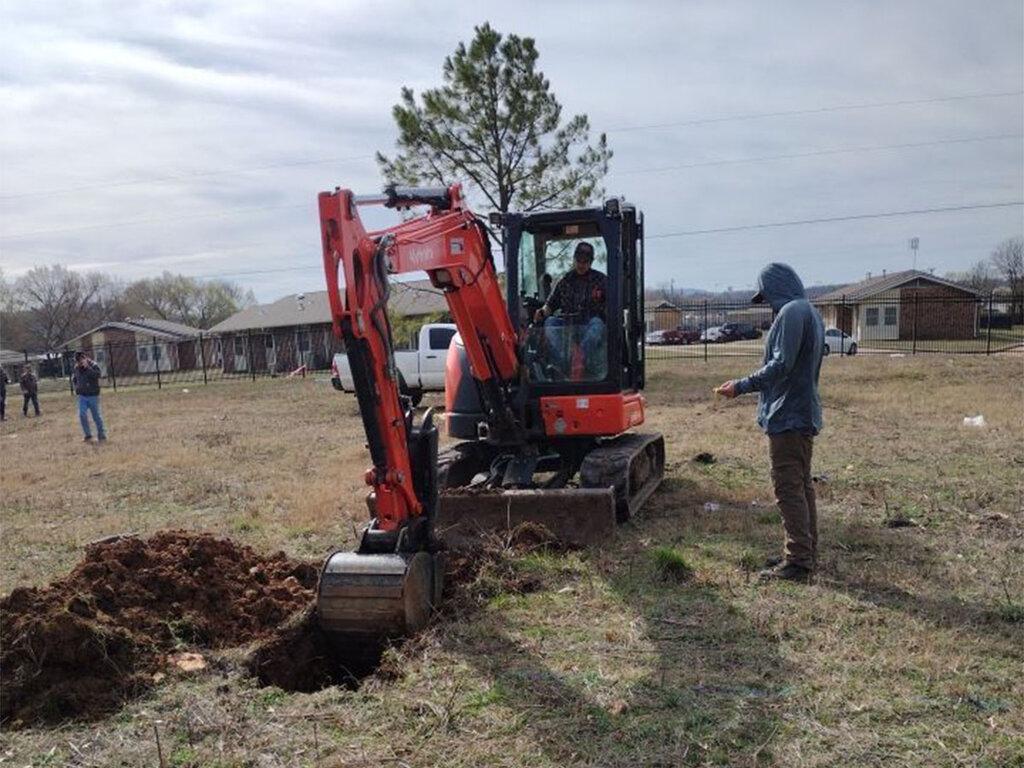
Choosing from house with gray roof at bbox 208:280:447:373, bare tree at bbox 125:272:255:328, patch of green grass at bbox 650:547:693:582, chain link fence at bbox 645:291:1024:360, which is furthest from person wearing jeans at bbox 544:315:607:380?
bare tree at bbox 125:272:255:328

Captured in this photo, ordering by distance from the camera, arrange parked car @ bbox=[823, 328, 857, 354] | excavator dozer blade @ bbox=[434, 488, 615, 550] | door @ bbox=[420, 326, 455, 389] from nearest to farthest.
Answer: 1. excavator dozer blade @ bbox=[434, 488, 615, 550]
2. door @ bbox=[420, 326, 455, 389]
3. parked car @ bbox=[823, 328, 857, 354]

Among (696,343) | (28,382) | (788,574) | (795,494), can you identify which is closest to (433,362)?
(28,382)

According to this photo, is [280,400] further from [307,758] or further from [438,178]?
[307,758]

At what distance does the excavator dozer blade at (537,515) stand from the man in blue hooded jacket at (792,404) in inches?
54.7

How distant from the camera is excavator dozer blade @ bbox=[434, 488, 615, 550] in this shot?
6.71 meters

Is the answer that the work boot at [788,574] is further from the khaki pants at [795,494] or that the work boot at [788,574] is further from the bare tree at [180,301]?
the bare tree at [180,301]

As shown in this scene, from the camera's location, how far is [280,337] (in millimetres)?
49500

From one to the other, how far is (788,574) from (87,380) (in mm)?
13555

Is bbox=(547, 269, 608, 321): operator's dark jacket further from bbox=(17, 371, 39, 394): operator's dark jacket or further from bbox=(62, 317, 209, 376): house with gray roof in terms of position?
bbox=(62, 317, 209, 376): house with gray roof

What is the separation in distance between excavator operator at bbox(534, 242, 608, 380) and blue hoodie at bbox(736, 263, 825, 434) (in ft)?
6.50

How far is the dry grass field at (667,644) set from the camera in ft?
12.2

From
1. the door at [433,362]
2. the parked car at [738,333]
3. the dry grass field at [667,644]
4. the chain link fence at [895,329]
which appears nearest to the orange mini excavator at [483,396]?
the dry grass field at [667,644]

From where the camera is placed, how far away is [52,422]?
73.4ft

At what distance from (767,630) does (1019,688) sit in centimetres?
123
